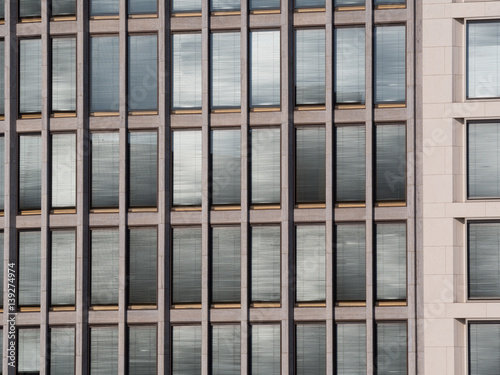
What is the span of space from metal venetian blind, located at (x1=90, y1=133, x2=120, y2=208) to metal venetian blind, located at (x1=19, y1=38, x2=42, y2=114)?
3.25m

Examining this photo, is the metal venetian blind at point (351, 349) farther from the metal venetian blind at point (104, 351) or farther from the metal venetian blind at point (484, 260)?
the metal venetian blind at point (104, 351)

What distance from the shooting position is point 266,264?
29.6 meters

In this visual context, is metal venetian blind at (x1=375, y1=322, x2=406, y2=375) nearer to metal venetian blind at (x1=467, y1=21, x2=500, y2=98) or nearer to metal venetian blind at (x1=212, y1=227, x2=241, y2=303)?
metal venetian blind at (x1=212, y1=227, x2=241, y2=303)

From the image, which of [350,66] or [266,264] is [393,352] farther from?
[350,66]

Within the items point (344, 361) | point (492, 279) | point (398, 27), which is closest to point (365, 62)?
point (398, 27)

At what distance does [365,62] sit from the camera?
2970 centimetres

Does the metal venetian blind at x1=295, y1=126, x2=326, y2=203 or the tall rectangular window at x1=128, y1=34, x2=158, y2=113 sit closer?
the metal venetian blind at x1=295, y1=126, x2=326, y2=203

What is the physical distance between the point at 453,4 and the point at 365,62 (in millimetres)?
4326

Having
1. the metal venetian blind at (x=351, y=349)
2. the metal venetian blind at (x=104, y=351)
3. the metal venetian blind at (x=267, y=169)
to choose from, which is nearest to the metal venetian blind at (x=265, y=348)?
the metal venetian blind at (x=351, y=349)

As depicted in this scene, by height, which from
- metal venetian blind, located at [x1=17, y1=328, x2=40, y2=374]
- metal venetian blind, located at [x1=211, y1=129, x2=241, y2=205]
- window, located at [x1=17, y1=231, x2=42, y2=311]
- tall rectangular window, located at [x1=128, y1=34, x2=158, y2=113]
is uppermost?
tall rectangular window, located at [x1=128, y1=34, x2=158, y2=113]

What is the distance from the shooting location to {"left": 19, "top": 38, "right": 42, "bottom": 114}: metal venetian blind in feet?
101

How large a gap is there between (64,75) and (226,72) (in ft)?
23.5

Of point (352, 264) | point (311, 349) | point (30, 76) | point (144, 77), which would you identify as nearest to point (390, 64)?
point (352, 264)

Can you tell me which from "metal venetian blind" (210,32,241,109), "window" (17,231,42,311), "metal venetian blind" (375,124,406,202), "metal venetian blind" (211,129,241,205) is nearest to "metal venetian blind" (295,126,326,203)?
"metal venetian blind" (375,124,406,202)
